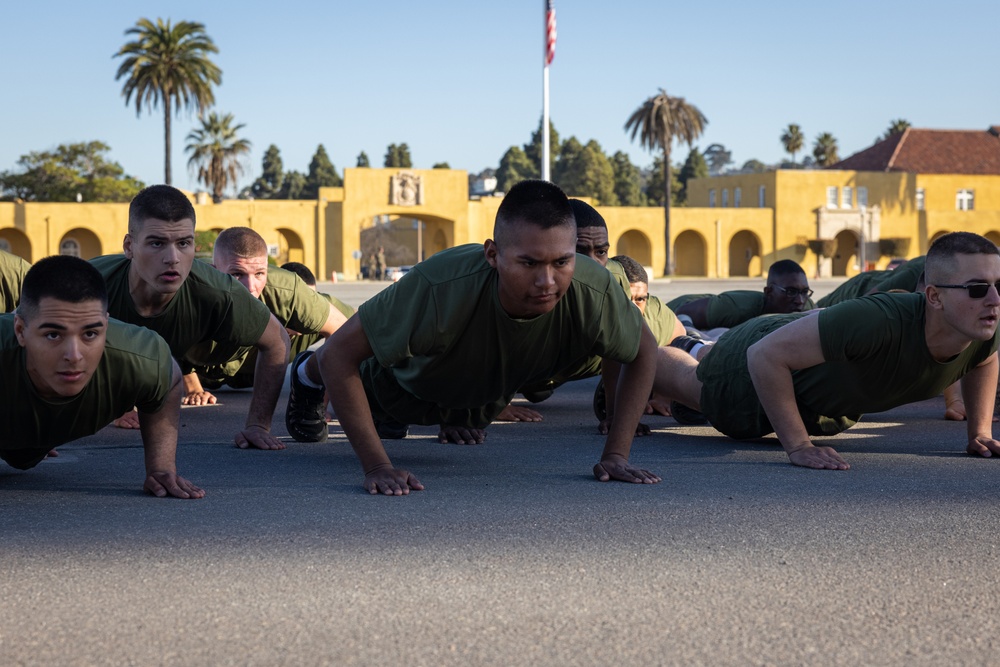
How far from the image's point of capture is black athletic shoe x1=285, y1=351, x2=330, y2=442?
7.57 metres

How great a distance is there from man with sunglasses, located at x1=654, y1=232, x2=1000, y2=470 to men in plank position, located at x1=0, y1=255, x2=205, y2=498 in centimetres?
302

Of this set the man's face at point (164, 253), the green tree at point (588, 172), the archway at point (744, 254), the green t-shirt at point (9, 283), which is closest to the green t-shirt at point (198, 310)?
the man's face at point (164, 253)

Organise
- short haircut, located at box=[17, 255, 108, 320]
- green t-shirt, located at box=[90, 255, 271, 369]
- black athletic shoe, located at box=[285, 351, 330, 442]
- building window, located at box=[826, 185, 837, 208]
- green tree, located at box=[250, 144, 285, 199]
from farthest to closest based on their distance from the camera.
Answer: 1. green tree, located at box=[250, 144, 285, 199]
2. building window, located at box=[826, 185, 837, 208]
3. black athletic shoe, located at box=[285, 351, 330, 442]
4. green t-shirt, located at box=[90, 255, 271, 369]
5. short haircut, located at box=[17, 255, 108, 320]

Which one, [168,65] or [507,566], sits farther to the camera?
[168,65]

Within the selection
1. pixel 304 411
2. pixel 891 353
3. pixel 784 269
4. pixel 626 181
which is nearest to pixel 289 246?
pixel 626 181

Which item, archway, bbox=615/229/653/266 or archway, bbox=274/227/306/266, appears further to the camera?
archway, bbox=615/229/653/266

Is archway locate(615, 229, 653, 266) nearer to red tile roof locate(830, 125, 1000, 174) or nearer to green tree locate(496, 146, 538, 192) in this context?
red tile roof locate(830, 125, 1000, 174)

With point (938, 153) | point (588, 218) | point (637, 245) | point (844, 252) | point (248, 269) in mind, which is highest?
point (938, 153)

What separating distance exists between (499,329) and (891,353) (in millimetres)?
2140

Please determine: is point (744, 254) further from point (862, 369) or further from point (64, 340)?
point (64, 340)

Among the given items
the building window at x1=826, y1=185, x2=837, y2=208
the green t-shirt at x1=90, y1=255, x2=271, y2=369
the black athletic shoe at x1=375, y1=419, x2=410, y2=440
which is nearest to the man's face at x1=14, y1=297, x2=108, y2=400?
the green t-shirt at x1=90, y1=255, x2=271, y2=369

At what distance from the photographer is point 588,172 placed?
102m

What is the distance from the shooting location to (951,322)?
620 cm

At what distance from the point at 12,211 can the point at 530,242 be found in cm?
6776
